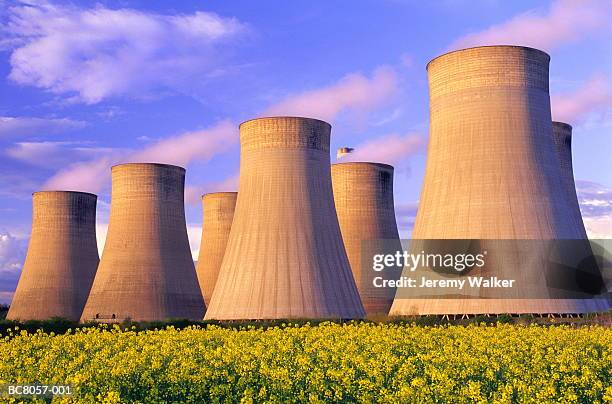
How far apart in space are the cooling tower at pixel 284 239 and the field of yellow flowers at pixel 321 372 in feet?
56.8

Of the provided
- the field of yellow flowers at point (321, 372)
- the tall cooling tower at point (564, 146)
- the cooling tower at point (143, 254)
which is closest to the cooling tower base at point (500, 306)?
the tall cooling tower at point (564, 146)

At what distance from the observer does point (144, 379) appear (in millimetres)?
8680

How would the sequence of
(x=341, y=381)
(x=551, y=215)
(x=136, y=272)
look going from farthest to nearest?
(x=136, y=272)
(x=551, y=215)
(x=341, y=381)

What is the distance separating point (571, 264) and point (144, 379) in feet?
78.5

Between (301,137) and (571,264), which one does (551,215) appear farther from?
(301,137)

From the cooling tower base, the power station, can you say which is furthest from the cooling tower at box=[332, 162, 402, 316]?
the cooling tower base

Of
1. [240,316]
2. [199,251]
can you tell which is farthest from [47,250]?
[240,316]

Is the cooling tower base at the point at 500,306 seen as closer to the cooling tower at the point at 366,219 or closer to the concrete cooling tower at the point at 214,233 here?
the cooling tower at the point at 366,219

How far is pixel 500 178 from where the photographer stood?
27.8 m

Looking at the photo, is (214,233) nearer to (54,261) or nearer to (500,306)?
(54,261)

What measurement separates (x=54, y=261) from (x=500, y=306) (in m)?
26.1

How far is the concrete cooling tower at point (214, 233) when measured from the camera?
49.3 meters

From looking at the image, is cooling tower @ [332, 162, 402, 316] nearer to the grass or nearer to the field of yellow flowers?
the grass

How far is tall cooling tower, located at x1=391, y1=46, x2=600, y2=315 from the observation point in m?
27.8
